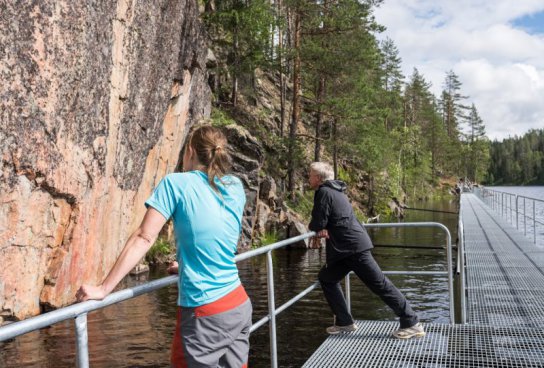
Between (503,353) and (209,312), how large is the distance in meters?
3.77

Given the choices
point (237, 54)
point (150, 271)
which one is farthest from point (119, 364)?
point (237, 54)

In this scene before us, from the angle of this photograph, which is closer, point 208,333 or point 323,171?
point 208,333

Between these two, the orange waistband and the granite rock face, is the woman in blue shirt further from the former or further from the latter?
the granite rock face

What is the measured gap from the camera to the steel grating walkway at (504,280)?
22.9ft

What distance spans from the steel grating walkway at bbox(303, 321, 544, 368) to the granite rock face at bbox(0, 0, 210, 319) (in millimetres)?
7404

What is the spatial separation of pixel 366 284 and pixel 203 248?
3.48 meters

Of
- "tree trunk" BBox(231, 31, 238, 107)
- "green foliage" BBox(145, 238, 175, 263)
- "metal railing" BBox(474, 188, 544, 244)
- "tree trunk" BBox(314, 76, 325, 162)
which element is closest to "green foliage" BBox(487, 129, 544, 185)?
"metal railing" BBox(474, 188, 544, 244)

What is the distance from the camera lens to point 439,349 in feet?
18.0

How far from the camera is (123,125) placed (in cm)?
1517

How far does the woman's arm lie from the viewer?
2396mm

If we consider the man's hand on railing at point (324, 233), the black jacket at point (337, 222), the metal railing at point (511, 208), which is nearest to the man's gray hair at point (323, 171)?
the black jacket at point (337, 222)

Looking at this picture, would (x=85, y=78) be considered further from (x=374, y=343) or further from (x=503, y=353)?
(x=503, y=353)

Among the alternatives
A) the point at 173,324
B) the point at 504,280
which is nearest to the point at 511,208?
the point at 504,280

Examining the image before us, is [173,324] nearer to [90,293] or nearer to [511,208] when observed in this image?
[90,293]
